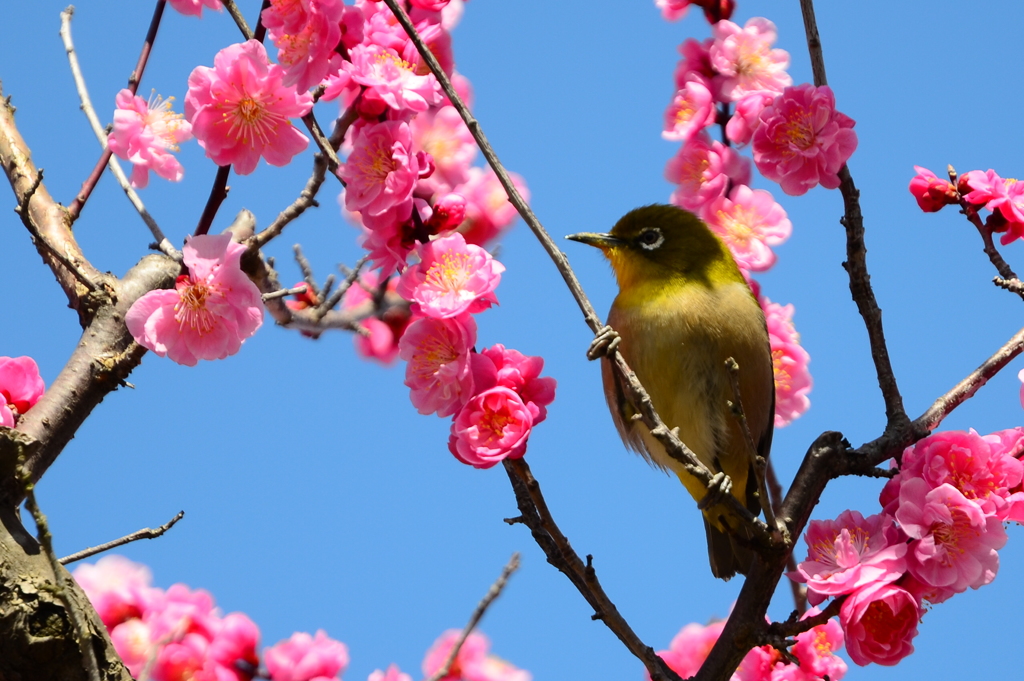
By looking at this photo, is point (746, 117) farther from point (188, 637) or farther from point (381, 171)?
point (188, 637)

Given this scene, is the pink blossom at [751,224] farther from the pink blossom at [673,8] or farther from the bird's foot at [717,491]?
the bird's foot at [717,491]

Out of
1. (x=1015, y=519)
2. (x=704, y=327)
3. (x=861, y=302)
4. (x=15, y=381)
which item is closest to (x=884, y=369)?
(x=861, y=302)

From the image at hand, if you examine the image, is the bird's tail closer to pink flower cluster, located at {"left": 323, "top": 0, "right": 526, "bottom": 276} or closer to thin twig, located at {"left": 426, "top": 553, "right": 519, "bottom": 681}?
thin twig, located at {"left": 426, "top": 553, "right": 519, "bottom": 681}

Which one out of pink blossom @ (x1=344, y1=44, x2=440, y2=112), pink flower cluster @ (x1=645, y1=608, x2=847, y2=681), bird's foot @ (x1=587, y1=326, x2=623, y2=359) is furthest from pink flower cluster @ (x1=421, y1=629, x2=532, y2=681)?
pink blossom @ (x1=344, y1=44, x2=440, y2=112)

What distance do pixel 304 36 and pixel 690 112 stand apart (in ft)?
6.44

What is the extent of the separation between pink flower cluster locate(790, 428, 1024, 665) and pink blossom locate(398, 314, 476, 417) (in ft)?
3.61

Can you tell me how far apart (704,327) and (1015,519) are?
1.46m

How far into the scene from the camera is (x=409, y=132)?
2639mm

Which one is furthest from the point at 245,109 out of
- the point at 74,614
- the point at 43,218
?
the point at 74,614

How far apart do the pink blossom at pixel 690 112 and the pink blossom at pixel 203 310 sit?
6.86 ft

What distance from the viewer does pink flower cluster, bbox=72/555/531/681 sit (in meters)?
3.17

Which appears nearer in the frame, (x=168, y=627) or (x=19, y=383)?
(x=19, y=383)

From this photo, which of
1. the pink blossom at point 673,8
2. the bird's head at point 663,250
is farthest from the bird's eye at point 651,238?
the pink blossom at point 673,8

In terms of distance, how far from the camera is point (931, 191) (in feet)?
10.6
